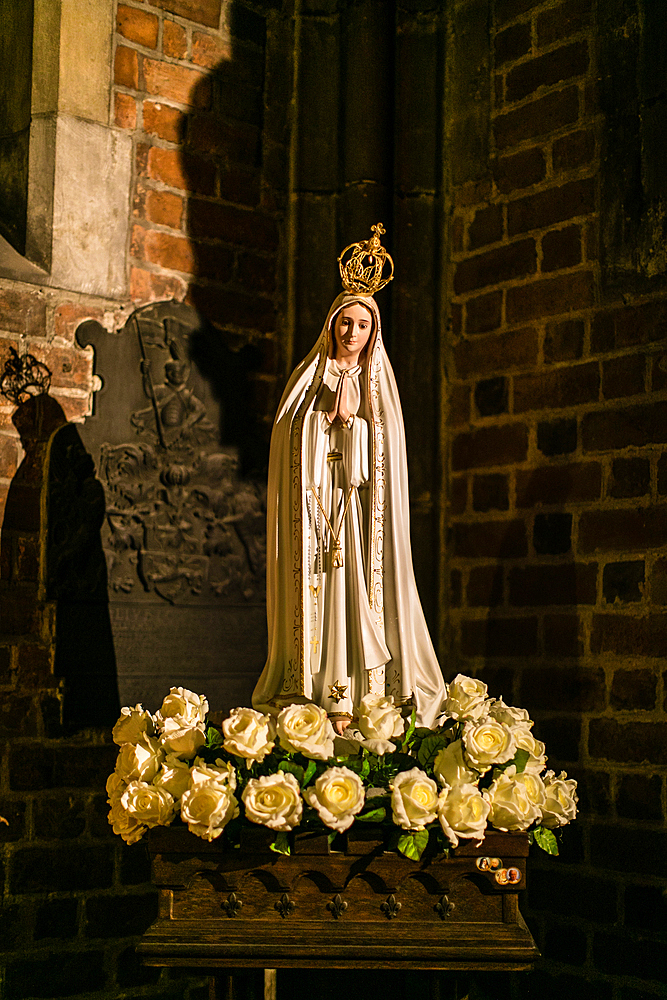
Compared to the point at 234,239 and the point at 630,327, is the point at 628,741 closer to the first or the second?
the point at 630,327

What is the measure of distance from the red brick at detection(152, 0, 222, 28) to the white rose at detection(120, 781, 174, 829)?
3.03 meters

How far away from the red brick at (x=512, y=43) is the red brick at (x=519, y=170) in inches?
15.7

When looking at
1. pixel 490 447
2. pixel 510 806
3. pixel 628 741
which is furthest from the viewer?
pixel 490 447

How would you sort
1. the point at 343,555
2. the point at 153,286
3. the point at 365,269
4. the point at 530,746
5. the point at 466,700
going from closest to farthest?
the point at 530,746 → the point at 466,700 → the point at 343,555 → the point at 365,269 → the point at 153,286

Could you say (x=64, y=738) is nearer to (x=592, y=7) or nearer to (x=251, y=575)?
(x=251, y=575)

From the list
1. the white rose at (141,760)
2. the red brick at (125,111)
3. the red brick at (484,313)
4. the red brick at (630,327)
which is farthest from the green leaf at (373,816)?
the red brick at (125,111)

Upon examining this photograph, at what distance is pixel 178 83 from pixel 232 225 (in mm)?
569

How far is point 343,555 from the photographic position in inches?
123

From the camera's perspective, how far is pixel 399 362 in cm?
428

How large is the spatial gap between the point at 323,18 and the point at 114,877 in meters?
3.44

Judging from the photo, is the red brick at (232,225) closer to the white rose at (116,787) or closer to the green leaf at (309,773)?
the white rose at (116,787)

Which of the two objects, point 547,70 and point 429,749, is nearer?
point 429,749

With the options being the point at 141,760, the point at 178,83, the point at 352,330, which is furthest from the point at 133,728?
the point at 178,83

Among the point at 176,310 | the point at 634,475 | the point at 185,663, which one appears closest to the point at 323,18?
the point at 176,310
